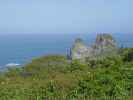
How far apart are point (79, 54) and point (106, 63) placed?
7842mm

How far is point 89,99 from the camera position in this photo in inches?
468

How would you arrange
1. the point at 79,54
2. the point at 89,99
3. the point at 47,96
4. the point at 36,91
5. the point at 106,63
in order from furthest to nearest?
1. the point at 79,54
2. the point at 106,63
3. the point at 36,91
4. the point at 47,96
5. the point at 89,99

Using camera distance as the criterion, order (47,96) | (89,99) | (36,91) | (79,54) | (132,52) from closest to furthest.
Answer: (89,99)
(47,96)
(36,91)
(132,52)
(79,54)

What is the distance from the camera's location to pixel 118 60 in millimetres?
24828

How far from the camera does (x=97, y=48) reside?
32.8m

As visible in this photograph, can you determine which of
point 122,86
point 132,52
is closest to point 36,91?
point 122,86

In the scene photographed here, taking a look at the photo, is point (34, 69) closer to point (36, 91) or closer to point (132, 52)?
point (132, 52)

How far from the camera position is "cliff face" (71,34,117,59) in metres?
32.2

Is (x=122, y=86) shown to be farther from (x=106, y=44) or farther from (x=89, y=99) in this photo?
(x=106, y=44)

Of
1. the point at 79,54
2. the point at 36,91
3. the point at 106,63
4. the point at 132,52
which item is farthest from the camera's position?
the point at 79,54

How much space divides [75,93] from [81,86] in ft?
3.08

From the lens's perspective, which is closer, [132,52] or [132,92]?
[132,92]

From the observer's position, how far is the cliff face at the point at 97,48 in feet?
106

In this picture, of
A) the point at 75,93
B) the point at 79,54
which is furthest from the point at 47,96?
the point at 79,54
